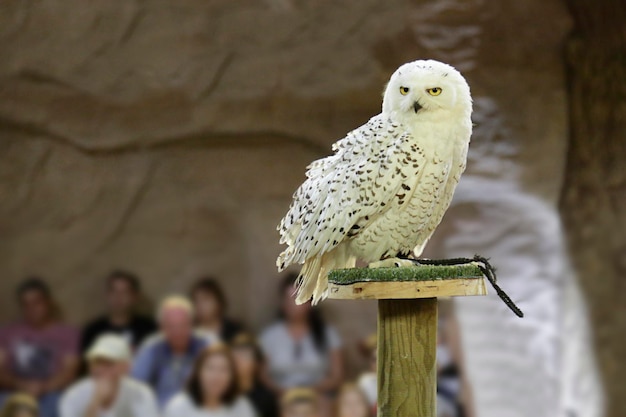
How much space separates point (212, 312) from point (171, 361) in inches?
7.9

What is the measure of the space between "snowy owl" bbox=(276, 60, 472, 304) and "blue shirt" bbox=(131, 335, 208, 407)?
4.80ft

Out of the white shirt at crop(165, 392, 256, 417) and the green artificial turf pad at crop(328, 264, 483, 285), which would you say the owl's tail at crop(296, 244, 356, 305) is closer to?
the green artificial turf pad at crop(328, 264, 483, 285)

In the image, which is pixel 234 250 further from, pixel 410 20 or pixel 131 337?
pixel 410 20

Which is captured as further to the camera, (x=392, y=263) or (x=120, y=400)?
(x=120, y=400)

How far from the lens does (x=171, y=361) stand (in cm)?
296

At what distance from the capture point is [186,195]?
295 cm

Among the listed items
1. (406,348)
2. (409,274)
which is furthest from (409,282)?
(406,348)

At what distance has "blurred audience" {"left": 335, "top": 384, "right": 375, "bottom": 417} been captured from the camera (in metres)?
2.90

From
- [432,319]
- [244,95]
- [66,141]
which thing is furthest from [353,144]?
[66,141]

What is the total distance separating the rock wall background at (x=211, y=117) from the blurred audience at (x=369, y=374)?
0.04m

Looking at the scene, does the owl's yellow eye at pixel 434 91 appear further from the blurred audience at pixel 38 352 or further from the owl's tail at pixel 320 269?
the blurred audience at pixel 38 352

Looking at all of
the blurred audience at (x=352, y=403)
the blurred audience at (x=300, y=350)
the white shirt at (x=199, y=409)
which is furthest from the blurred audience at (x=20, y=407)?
the blurred audience at (x=352, y=403)

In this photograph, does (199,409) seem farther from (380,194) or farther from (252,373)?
(380,194)

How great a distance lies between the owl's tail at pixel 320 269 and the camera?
1.60 metres
